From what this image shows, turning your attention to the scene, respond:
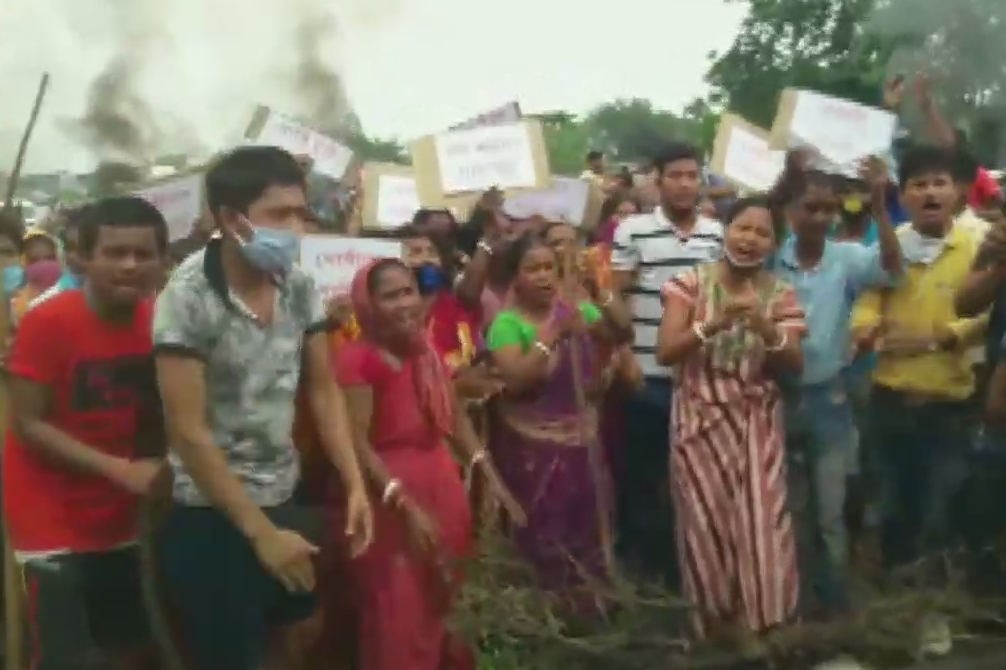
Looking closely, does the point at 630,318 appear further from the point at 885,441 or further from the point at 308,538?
the point at 308,538

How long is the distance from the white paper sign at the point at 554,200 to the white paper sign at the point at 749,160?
0.59 meters

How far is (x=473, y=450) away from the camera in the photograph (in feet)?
16.4

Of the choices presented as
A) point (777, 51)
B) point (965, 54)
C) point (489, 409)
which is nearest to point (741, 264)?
point (489, 409)

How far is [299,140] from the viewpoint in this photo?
280 inches

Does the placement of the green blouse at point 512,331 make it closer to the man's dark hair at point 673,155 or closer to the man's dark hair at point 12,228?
the man's dark hair at point 673,155

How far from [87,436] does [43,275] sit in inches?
141

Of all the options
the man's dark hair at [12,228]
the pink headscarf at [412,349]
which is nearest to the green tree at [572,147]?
the man's dark hair at [12,228]

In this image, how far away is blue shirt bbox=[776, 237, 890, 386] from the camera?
5195 millimetres

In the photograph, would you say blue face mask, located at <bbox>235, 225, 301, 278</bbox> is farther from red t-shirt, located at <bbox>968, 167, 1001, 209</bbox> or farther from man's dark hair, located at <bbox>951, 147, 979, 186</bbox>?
red t-shirt, located at <bbox>968, 167, 1001, 209</bbox>

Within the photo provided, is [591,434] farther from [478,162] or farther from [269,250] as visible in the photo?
[269,250]

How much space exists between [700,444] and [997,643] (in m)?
1.09

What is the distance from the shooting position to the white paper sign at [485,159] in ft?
20.9

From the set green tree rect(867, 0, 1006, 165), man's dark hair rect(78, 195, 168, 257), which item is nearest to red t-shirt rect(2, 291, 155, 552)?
man's dark hair rect(78, 195, 168, 257)

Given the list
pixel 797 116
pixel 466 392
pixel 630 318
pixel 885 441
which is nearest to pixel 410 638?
pixel 466 392
